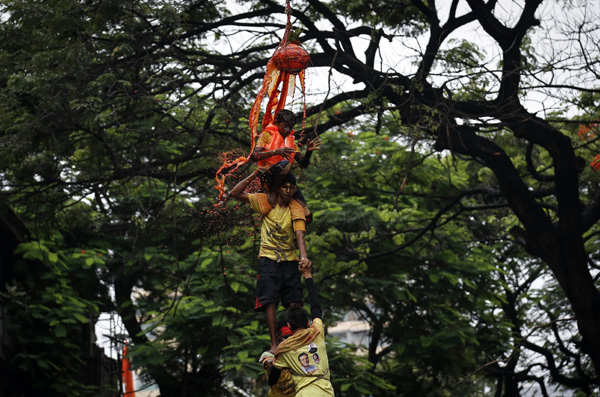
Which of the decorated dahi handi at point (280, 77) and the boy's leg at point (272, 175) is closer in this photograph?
the boy's leg at point (272, 175)

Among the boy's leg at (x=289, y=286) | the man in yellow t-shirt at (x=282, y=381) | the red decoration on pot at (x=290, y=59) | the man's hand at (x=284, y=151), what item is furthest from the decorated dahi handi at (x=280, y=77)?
the man in yellow t-shirt at (x=282, y=381)

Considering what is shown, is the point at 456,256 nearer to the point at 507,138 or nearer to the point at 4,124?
the point at 507,138

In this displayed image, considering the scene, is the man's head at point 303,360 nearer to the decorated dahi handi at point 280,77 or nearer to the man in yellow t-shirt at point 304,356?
the man in yellow t-shirt at point 304,356

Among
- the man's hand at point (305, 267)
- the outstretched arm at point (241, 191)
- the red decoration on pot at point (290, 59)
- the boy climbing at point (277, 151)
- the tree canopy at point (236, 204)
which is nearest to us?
the man's hand at point (305, 267)

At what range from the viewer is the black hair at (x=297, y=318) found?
6.44 m

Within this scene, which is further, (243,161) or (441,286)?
(441,286)

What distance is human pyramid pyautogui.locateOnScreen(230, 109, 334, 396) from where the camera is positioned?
6.40m

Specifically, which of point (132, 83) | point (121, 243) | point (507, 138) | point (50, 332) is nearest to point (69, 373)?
point (50, 332)

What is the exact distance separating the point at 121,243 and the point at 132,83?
678cm

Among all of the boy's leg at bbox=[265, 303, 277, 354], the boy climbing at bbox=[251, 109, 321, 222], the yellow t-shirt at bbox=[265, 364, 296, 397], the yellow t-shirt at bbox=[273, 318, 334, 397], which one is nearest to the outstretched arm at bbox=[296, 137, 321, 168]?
the boy climbing at bbox=[251, 109, 321, 222]

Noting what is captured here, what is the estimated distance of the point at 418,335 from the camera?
15.3m

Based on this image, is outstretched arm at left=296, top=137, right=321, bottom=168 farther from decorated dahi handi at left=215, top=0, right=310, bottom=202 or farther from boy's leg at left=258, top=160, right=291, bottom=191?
decorated dahi handi at left=215, top=0, right=310, bottom=202

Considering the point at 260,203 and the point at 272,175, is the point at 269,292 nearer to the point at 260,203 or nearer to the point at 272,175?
the point at 260,203

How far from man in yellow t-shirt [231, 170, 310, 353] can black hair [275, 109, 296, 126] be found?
0.44 meters
